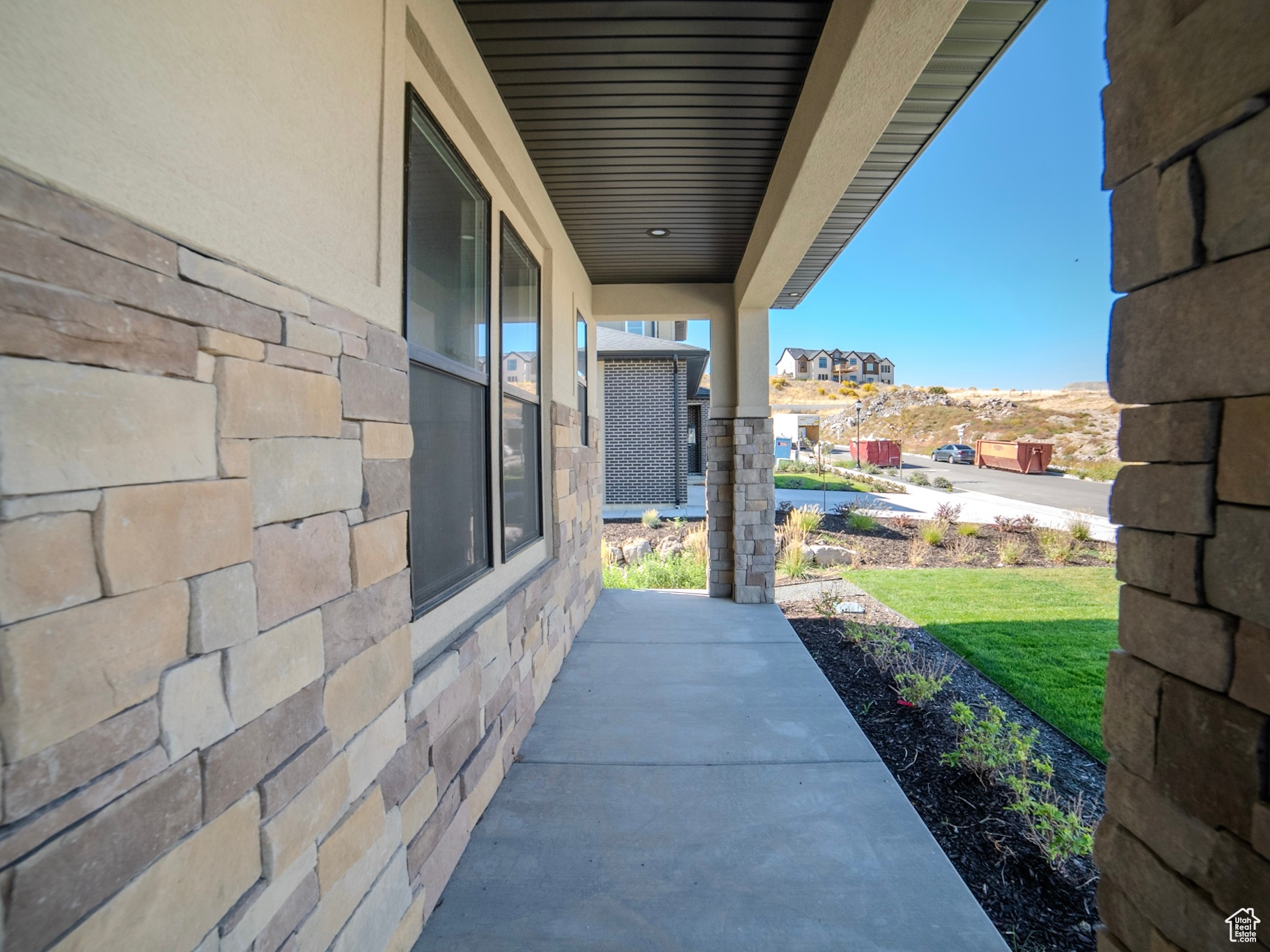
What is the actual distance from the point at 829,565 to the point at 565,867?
7019mm

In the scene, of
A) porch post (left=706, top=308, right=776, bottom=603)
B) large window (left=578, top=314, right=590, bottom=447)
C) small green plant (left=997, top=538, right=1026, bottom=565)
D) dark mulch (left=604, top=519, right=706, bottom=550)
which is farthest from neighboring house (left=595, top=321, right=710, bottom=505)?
small green plant (left=997, top=538, right=1026, bottom=565)

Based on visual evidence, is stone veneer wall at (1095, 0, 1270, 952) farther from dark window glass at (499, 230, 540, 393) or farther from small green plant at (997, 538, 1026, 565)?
small green plant at (997, 538, 1026, 565)

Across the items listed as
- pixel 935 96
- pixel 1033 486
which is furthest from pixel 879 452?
pixel 935 96

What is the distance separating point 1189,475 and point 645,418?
12204 mm

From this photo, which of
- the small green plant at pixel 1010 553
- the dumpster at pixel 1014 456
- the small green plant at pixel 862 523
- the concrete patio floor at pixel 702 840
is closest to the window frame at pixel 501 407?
the concrete patio floor at pixel 702 840

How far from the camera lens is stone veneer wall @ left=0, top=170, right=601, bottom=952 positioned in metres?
0.82

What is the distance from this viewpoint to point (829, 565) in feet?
28.2

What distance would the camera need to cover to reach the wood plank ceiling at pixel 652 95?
8.29ft

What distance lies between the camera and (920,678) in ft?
12.9

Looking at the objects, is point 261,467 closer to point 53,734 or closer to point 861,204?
point 53,734

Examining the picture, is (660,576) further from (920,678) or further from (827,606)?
(920,678)

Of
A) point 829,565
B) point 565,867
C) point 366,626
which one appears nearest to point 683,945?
point 565,867

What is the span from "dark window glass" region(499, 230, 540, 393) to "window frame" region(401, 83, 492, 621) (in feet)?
0.80

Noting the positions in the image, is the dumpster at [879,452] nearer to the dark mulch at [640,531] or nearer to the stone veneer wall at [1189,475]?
the dark mulch at [640,531]
